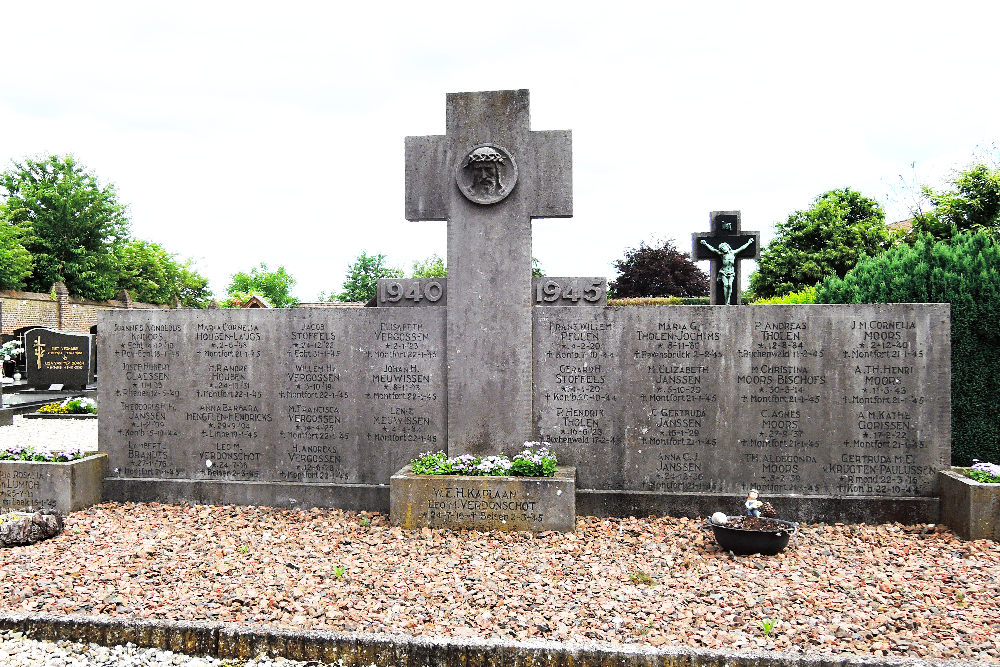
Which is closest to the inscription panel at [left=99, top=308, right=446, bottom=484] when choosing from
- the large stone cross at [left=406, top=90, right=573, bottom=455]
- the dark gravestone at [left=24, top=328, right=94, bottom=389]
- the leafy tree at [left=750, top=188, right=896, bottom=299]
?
the large stone cross at [left=406, top=90, right=573, bottom=455]

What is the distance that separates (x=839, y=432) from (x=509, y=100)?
4642mm

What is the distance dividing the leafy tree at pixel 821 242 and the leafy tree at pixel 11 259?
4029 cm

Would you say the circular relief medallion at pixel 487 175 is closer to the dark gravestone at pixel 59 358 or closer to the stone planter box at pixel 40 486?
the stone planter box at pixel 40 486

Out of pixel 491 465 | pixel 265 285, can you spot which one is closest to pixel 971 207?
pixel 491 465

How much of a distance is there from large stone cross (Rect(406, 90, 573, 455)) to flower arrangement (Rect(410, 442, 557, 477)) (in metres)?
0.41

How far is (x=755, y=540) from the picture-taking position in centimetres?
504

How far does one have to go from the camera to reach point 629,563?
195 inches

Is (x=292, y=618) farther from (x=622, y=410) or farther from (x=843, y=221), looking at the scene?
(x=843, y=221)

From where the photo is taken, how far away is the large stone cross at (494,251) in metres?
6.36

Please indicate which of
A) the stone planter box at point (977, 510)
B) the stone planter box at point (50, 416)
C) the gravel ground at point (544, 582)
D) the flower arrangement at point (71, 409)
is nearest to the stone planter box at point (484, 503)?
the gravel ground at point (544, 582)

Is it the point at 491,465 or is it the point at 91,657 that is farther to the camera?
the point at 491,465

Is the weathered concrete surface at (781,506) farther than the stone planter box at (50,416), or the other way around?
the stone planter box at (50,416)

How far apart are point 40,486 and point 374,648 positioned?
4.90 meters

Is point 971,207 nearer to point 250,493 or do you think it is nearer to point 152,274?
point 250,493
